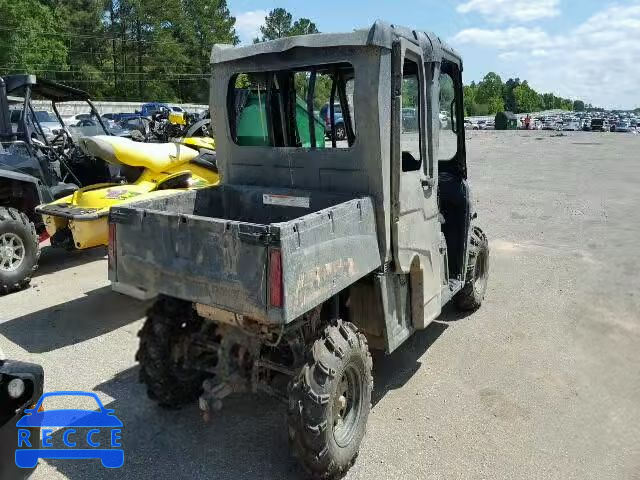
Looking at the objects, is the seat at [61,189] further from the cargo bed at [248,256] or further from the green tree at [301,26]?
the green tree at [301,26]

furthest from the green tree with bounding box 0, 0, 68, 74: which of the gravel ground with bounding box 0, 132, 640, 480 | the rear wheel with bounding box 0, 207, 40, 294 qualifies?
the rear wheel with bounding box 0, 207, 40, 294

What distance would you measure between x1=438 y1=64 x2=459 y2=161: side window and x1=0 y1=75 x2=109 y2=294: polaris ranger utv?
4938mm

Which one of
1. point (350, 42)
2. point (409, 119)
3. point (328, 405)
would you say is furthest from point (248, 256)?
point (409, 119)

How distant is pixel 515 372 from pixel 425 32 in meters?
2.82

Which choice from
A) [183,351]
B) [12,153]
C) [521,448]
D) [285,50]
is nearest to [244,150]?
[285,50]

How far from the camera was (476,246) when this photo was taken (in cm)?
563

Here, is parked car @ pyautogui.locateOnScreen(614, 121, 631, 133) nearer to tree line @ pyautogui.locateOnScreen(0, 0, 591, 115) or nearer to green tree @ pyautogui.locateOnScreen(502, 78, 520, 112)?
tree line @ pyautogui.locateOnScreen(0, 0, 591, 115)

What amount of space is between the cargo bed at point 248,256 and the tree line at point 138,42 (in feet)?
161

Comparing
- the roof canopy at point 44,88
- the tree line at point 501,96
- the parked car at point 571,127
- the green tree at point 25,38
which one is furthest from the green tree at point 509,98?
the roof canopy at point 44,88

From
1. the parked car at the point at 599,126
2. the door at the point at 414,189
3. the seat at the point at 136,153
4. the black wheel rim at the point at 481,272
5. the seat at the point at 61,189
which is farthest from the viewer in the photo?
the parked car at the point at 599,126

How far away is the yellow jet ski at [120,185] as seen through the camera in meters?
6.41

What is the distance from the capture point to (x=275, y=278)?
2852 mm

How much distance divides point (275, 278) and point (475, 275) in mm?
3550

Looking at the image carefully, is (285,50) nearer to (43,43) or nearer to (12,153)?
(12,153)
